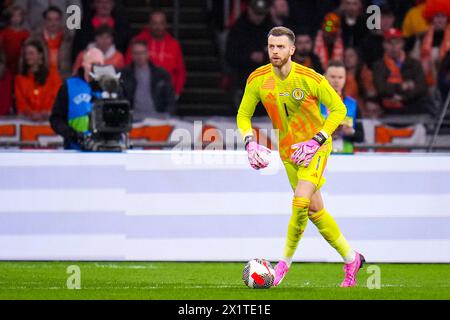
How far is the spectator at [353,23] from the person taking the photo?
20.0m

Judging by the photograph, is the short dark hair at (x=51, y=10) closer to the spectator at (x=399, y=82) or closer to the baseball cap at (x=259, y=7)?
the baseball cap at (x=259, y=7)

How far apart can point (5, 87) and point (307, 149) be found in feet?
29.0

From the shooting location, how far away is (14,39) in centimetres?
1939

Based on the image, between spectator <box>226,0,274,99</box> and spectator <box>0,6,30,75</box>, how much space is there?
10.5 ft

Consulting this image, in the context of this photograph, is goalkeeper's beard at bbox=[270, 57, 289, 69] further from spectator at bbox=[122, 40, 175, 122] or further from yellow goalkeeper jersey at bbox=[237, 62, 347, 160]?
spectator at bbox=[122, 40, 175, 122]

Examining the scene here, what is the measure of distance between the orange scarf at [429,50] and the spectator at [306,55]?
82.2 inches

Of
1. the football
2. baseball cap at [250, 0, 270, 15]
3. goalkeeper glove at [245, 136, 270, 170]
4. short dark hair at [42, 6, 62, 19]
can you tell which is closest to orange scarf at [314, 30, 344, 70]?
baseball cap at [250, 0, 270, 15]

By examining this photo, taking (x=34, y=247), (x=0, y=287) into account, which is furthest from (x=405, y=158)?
(x=0, y=287)

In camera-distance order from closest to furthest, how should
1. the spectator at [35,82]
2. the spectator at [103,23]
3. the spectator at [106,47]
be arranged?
the spectator at [35,82]
the spectator at [106,47]
the spectator at [103,23]

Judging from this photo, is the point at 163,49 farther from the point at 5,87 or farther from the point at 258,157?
the point at 258,157

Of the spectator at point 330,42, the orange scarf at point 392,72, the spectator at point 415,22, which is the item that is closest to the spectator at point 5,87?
the spectator at point 330,42

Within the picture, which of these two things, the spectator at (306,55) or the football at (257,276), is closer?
the football at (257,276)

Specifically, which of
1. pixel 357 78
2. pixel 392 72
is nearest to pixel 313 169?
pixel 357 78

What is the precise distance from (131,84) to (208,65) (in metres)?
2.36
